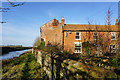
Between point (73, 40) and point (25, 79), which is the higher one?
point (73, 40)

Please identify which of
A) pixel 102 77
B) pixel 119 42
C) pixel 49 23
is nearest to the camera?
pixel 102 77

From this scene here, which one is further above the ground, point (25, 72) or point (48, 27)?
point (48, 27)

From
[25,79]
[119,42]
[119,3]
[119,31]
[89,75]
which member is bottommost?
[25,79]

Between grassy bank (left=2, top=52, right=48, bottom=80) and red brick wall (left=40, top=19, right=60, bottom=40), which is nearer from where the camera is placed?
grassy bank (left=2, top=52, right=48, bottom=80)

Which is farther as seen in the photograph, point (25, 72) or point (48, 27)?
point (48, 27)

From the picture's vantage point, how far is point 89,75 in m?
1.64

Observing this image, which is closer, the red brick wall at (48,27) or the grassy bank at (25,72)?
the grassy bank at (25,72)

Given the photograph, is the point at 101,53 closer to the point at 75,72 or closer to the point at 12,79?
the point at 75,72

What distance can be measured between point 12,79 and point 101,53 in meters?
5.13

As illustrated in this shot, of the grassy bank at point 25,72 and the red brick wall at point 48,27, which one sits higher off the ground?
the red brick wall at point 48,27

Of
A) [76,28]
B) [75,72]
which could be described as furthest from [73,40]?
[75,72]

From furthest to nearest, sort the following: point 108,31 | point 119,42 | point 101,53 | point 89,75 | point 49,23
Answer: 1. point 49,23
2. point 101,53
3. point 108,31
4. point 119,42
5. point 89,75

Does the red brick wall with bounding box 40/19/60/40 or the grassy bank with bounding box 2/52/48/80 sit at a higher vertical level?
the red brick wall with bounding box 40/19/60/40

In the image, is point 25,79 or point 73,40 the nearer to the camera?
point 25,79
